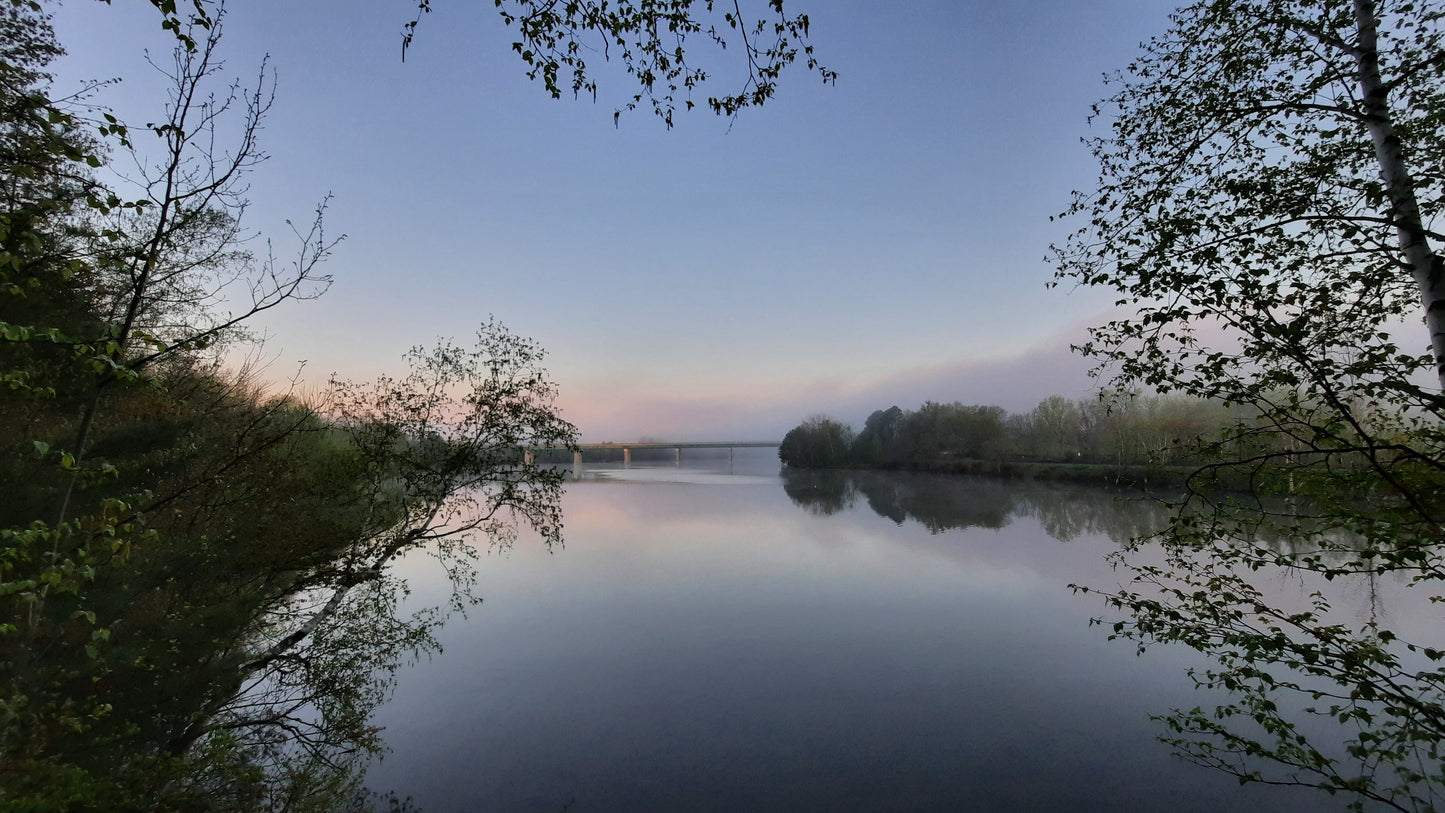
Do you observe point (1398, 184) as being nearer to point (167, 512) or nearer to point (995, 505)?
point (167, 512)

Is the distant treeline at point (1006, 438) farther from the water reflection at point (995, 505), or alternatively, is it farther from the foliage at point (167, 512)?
the foliage at point (167, 512)

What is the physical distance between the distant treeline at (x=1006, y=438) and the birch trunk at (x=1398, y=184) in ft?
75.9

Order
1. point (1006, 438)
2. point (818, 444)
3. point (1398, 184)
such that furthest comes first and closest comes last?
point (818, 444) < point (1006, 438) < point (1398, 184)

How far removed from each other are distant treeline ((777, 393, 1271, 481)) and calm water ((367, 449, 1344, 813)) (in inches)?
700

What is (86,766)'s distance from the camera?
13.2 feet

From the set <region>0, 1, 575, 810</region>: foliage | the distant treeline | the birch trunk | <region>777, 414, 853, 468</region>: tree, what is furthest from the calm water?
<region>777, 414, 853, 468</region>: tree

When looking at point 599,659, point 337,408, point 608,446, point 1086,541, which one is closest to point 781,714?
point 599,659

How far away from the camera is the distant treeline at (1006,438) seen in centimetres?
3238

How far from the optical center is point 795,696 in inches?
284

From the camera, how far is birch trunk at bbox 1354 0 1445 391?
2984 mm

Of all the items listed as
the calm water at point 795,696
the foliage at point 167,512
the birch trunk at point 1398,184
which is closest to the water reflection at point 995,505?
the calm water at point 795,696

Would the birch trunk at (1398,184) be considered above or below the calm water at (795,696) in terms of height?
above

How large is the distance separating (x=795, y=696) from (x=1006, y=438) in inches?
1863

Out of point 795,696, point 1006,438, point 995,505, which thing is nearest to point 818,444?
point 1006,438
